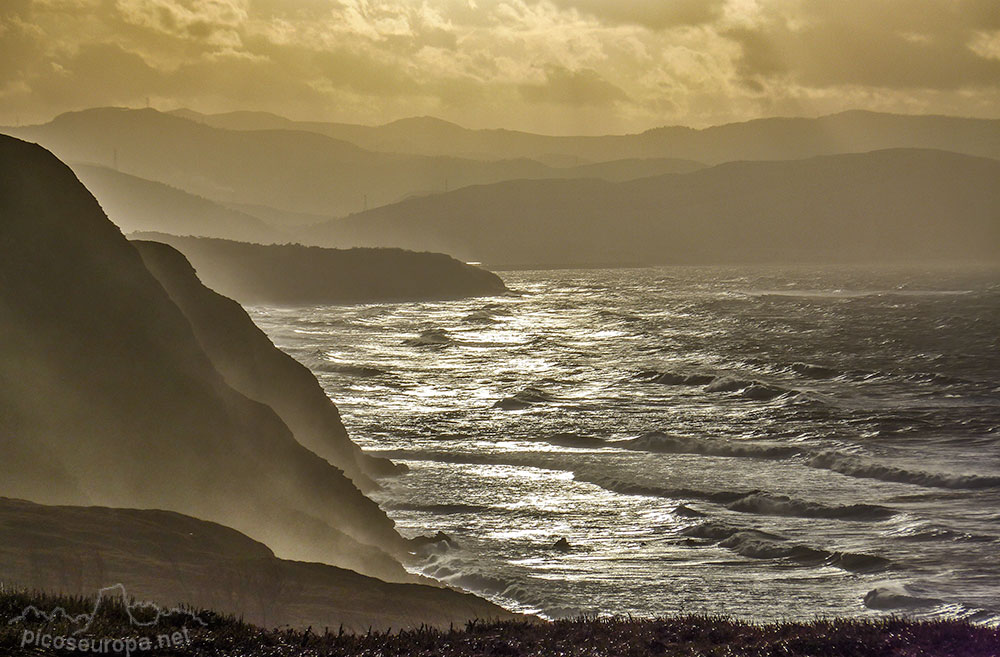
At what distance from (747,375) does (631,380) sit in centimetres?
593

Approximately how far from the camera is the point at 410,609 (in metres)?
12.6


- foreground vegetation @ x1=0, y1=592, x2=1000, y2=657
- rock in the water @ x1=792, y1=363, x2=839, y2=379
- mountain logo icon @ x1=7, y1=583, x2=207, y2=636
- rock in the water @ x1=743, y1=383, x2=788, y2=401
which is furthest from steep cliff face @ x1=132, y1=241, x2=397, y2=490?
rock in the water @ x1=792, y1=363, x2=839, y2=379

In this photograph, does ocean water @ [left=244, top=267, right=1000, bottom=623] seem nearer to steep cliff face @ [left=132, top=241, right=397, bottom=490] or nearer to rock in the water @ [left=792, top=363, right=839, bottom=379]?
rock in the water @ [left=792, top=363, right=839, bottom=379]

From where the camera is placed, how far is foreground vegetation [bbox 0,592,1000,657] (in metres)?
8.38

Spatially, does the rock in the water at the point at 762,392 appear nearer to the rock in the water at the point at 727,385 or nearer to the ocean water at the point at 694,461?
the ocean water at the point at 694,461

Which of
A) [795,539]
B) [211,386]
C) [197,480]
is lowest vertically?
[795,539]

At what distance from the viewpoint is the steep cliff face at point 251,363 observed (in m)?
23.3

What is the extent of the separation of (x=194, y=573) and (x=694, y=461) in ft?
66.3

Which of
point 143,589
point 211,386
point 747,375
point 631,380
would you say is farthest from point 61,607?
point 747,375

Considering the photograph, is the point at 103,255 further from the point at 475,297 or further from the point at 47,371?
the point at 475,297

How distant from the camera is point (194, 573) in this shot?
11672 millimetres

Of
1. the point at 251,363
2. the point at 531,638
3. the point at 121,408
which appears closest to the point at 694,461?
the point at 251,363

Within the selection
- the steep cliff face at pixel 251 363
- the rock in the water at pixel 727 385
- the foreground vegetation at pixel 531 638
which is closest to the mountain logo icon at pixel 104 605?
the foreground vegetation at pixel 531 638

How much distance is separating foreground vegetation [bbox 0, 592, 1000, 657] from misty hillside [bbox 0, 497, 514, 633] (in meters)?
1.06
